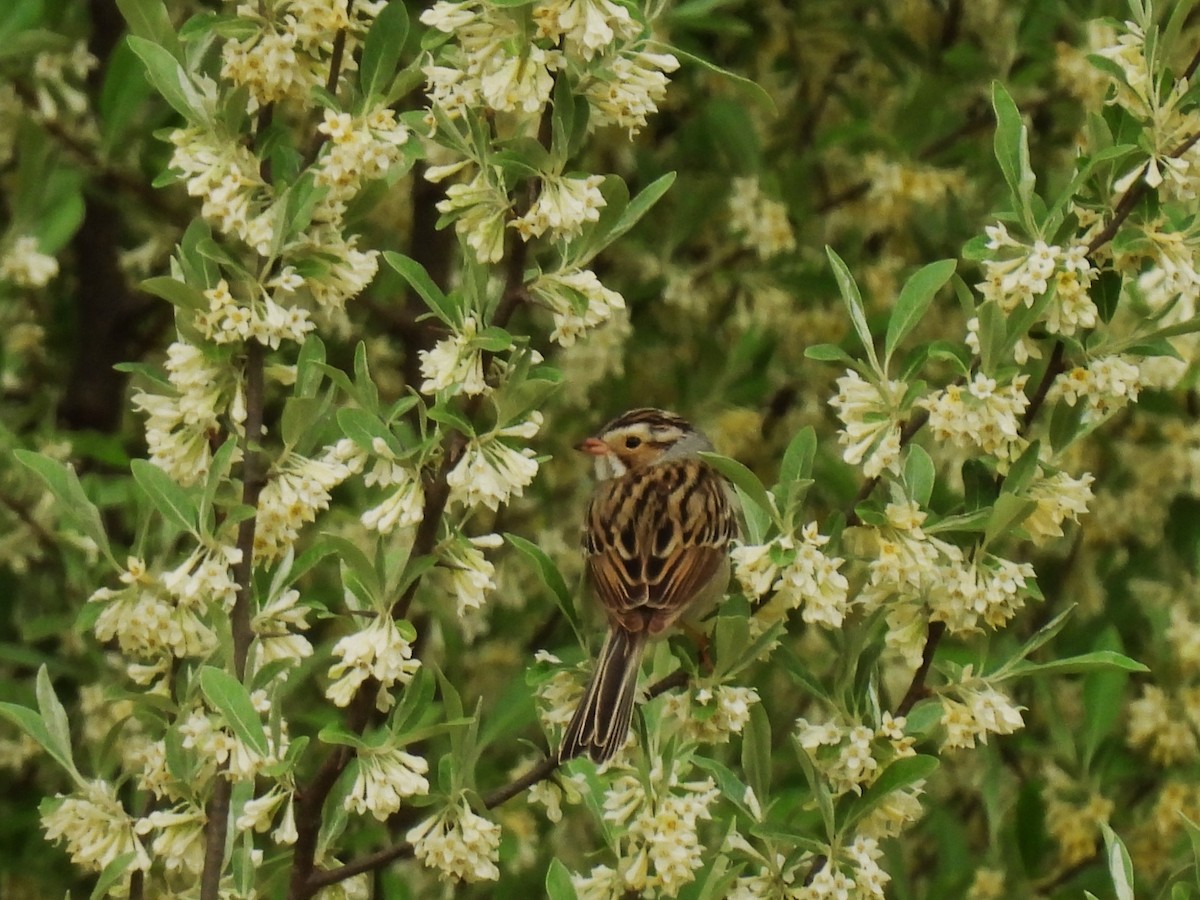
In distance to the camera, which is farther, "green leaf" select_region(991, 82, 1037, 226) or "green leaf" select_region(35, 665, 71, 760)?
"green leaf" select_region(35, 665, 71, 760)

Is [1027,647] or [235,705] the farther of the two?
[1027,647]

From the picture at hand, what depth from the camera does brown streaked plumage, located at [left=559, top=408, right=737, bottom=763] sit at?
3.24 meters

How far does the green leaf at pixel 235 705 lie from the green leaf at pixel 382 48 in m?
0.90

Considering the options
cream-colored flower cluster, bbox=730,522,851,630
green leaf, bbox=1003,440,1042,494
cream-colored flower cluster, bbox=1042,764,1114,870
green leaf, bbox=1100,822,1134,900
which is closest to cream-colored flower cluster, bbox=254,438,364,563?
cream-colored flower cluster, bbox=730,522,851,630

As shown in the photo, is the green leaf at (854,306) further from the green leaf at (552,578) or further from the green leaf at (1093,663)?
the green leaf at (552,578)

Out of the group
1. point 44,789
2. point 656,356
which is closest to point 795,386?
point 656,356

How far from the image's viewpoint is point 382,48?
2.96 m

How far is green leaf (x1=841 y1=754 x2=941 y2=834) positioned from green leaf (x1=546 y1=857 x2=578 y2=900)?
428 millimetres

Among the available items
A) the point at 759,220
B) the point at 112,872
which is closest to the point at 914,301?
the point at 112,872

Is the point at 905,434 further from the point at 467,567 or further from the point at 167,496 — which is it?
the point at 167,496

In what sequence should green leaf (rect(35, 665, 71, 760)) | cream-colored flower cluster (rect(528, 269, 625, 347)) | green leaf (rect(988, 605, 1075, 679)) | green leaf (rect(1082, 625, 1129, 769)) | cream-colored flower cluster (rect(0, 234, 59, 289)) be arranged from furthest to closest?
cream-colored flower cluster (rect(0, 234, 59, 289))
green leaf (rect(1082, 625, 1129, 769))
green leaf (rect(35, 665, 71, 760))
green leaf (rect(988, 605, 1075, 679))
cream-colored flower cluster (rect(528, 269, 625, 347))

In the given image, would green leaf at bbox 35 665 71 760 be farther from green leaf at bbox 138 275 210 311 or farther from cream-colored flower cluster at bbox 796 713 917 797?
cream-colored flower cluster at bbox 796 713 917 797

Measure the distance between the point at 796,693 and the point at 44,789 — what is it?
2.11 meters

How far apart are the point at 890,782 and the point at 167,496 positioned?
3.84ft
